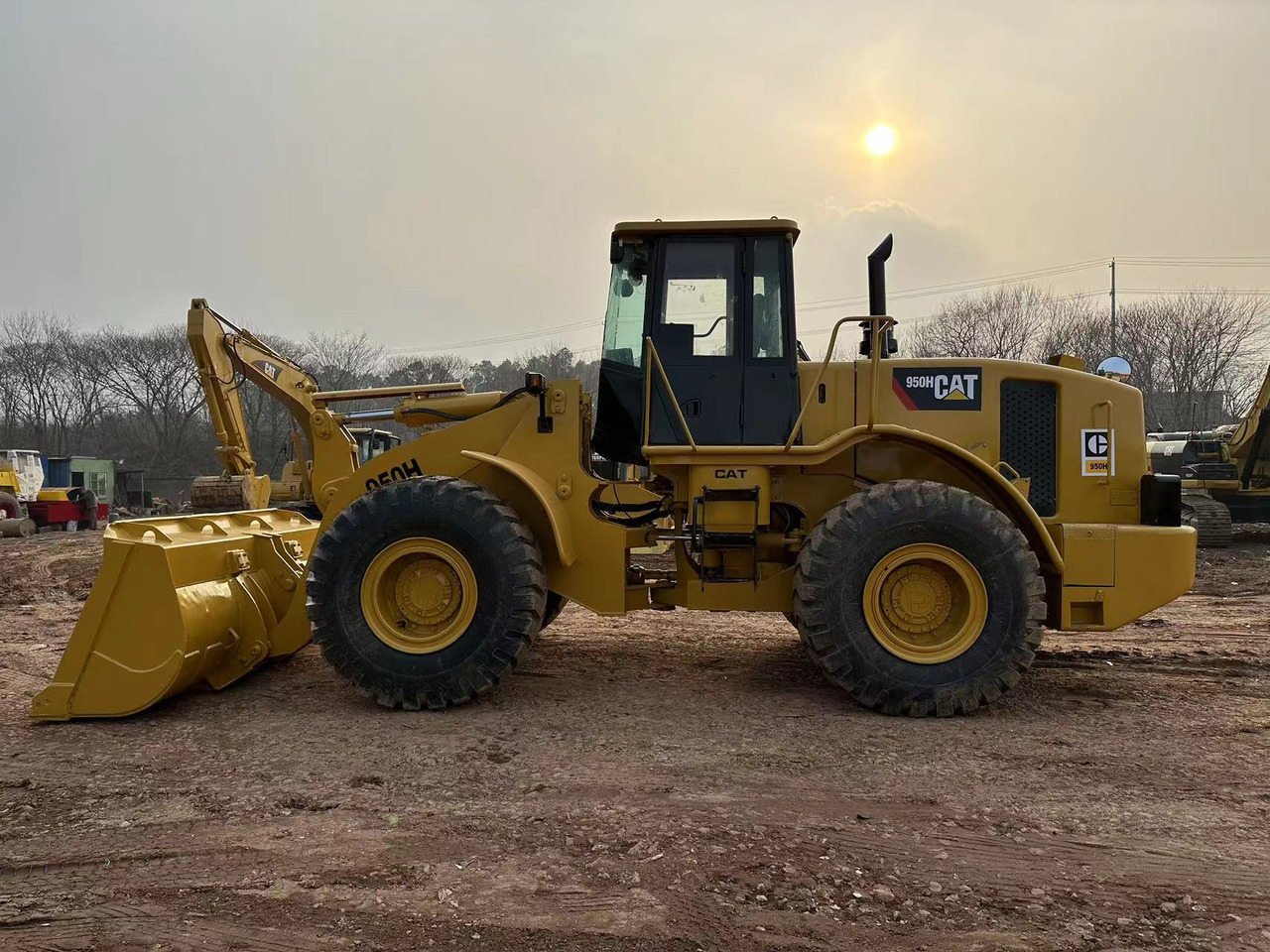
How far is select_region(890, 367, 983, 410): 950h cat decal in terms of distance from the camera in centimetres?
508

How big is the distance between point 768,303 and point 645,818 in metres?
2.96

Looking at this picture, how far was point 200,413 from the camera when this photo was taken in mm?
46719

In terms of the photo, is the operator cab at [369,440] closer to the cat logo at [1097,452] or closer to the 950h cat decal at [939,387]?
the 950h cat decal at [939,387]

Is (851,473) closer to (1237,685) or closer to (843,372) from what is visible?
(843,372)

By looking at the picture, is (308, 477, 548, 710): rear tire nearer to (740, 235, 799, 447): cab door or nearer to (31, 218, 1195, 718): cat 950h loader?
(31, 218, 1195, 718): cat 950h loader

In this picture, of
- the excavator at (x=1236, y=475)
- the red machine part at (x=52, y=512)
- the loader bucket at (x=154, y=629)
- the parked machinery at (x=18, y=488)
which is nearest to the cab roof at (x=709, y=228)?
the loader bucket at (x=154, y=629)

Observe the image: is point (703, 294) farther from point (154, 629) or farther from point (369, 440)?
point (369, 440)

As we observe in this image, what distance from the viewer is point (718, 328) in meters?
5.01

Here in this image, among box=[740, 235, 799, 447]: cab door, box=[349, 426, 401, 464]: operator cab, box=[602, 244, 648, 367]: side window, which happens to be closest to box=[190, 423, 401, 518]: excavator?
box=[349, 426, 401, 464]: operator cab

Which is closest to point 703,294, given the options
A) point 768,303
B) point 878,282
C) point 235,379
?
point 768,303

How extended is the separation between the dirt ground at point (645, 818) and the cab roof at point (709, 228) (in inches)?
108

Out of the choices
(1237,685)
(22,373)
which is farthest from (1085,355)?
(22,373)

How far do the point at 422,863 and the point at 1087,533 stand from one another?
390 cm

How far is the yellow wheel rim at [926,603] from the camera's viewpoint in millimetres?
4637
